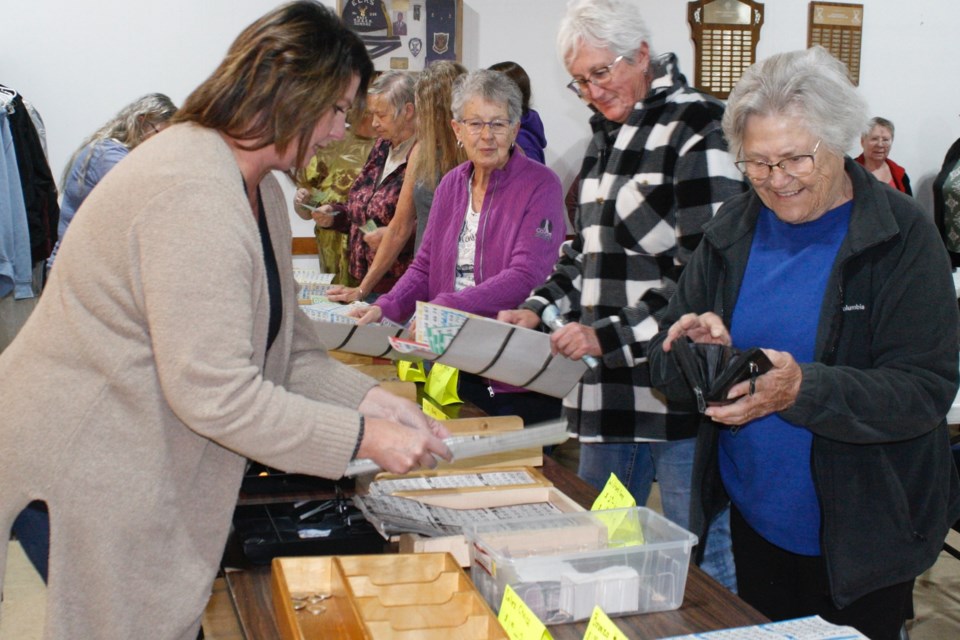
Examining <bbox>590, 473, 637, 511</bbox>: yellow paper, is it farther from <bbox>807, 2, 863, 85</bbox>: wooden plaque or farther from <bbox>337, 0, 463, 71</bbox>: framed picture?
<bbox>807, 2, 863, 85</bbox>: wooden plaque

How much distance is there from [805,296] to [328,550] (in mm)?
918

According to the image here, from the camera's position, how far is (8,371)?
1305 mm

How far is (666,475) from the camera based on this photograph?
217 cm

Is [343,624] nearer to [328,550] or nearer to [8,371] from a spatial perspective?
[328,550]

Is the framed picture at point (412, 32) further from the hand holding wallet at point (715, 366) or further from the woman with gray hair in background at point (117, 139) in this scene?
the hand holding wallet at point (715, 366)

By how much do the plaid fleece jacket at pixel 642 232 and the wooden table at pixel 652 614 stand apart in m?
0.58

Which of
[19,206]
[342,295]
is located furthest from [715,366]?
[19,206]

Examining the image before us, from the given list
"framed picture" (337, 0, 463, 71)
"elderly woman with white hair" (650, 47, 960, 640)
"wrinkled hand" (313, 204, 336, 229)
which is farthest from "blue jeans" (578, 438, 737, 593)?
"framed picture" (337, 0, 463, 71)

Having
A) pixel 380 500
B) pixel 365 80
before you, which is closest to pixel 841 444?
pixel 380 500

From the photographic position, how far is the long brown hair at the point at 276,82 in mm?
1315

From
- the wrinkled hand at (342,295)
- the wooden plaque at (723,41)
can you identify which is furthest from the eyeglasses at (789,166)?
the wooden plaque at (723,41)

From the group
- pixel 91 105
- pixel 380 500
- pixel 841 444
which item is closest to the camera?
pixel 841 444

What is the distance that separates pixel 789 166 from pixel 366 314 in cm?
141

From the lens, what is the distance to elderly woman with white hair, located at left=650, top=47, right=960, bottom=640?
1503mm
